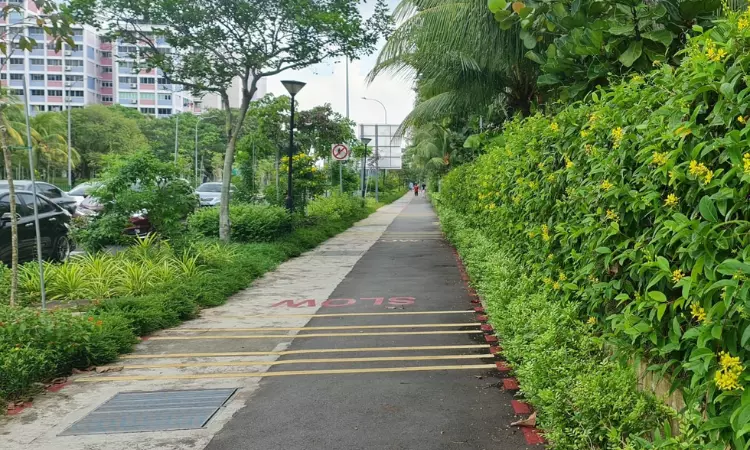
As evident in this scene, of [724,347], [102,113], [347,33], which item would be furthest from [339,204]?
[102,113]

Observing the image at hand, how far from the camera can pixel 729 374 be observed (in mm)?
2148

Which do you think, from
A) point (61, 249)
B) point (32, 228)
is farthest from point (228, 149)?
point (32, 228)

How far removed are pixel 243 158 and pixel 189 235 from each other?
975cm

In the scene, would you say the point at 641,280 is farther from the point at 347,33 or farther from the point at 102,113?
the point at 102,113

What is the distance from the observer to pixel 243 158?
20594 millimetres

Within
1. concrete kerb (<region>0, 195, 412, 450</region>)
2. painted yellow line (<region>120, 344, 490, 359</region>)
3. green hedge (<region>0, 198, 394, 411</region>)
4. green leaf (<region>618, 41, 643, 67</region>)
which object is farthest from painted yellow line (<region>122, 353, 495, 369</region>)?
green leaf (<region>618, 41, 643, 67</region>)

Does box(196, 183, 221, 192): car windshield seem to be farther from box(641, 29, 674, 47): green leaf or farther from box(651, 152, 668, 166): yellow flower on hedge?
box(651, 152, 668, 166): yellow flower on hedge

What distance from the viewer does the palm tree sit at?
9398mm

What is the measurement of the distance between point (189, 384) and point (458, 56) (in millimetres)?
7777

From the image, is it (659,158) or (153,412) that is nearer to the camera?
(659,158)

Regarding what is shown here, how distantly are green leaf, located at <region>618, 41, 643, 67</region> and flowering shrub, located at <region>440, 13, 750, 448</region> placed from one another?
872mm

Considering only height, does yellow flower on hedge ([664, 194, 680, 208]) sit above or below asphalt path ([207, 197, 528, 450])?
above

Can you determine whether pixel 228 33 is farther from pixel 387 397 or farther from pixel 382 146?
pixel 382 146

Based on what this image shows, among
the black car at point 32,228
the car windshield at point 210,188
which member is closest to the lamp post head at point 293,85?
the black car at point 32,228
